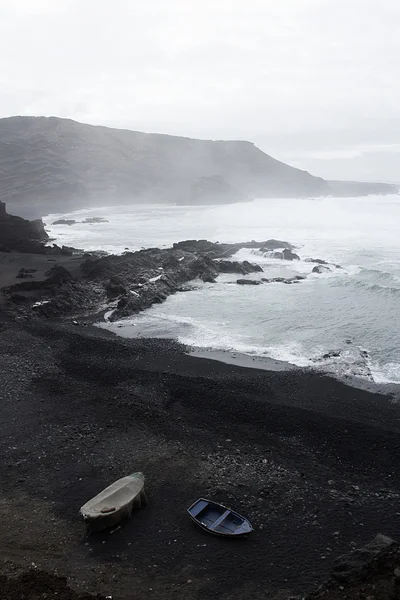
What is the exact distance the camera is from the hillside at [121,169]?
98375 mm

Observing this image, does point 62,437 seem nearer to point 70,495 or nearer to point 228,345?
point 70,495

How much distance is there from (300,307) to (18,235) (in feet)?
92.2

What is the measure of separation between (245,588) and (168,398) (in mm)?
7912

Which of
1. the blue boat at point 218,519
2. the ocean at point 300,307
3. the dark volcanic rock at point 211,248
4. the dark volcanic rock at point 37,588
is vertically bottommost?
the blue boat at point 218,519

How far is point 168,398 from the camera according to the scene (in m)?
16.2

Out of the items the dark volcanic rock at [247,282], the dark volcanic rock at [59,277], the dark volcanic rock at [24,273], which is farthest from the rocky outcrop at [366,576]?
the dark volcanic rock at [24,273]

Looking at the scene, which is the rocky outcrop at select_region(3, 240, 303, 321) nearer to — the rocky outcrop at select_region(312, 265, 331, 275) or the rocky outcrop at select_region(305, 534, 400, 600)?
the rocky outcrop at select_region(312, 265, 331, 275)

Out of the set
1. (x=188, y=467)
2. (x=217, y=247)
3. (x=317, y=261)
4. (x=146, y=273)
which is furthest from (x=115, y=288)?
(x=317, y=261)

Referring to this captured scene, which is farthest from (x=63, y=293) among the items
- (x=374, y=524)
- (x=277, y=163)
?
(x=277, y=163)

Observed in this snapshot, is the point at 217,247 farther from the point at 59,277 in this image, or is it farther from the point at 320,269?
the point at 59,277

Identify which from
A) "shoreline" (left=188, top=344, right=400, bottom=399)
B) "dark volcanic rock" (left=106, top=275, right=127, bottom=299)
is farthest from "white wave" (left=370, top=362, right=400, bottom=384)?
"dark volcanic rock" (left=106, top=275, right=127, bottom=299)

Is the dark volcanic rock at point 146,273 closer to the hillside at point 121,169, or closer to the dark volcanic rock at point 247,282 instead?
the dark volcanic rock at point 247,282

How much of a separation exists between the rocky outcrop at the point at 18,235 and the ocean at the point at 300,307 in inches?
188

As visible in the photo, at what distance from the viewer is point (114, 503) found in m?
10.5
